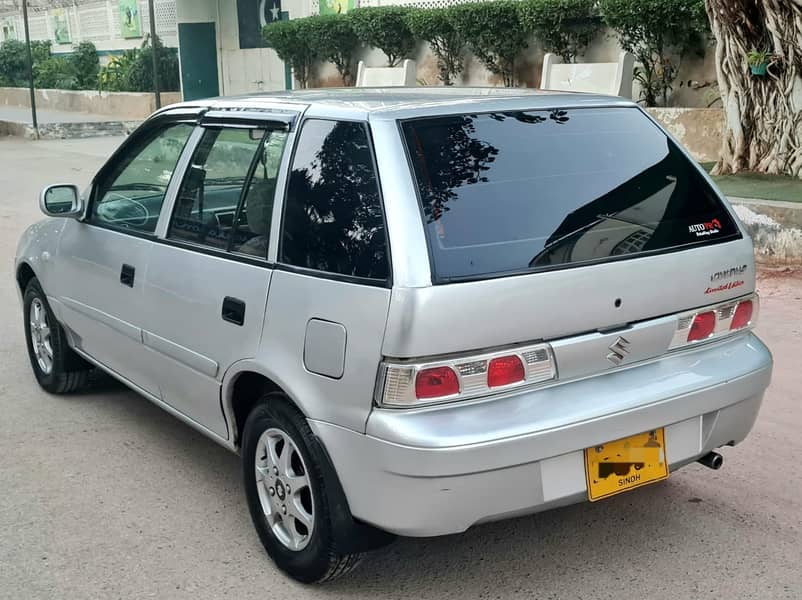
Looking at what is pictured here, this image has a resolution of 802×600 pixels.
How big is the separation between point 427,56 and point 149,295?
40.3ft

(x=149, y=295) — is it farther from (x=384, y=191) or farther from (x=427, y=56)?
(x=427, y=56)

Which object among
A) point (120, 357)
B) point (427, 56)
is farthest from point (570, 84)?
point (120, 357)

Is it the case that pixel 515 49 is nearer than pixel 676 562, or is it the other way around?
pixel 676 562

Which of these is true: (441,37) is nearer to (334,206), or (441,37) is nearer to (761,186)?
(761,186)

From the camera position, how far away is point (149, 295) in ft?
12.9

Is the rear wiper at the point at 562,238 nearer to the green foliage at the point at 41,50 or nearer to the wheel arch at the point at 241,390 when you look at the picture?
the wheel arch at the point at 241,390

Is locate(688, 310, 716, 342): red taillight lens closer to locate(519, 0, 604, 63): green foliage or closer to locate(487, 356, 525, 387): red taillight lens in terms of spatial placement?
locate(487, 356, 525, 387): red taillight lens

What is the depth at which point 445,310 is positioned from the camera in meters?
2.76

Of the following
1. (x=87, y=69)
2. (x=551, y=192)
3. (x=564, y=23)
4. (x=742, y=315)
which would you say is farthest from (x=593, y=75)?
(x=87, y=69)

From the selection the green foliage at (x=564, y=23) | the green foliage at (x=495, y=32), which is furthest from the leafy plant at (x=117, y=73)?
the green foliage at (x=564, y=23)

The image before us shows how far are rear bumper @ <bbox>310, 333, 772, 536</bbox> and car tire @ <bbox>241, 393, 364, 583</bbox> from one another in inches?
4.9

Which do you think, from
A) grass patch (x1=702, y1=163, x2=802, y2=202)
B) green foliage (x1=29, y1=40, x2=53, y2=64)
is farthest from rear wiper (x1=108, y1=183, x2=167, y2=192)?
green foliage (x1=29, y1=40, x2=53, y2=64)

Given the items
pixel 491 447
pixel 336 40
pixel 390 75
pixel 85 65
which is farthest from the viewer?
pixel 85 65

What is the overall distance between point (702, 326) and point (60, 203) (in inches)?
119
